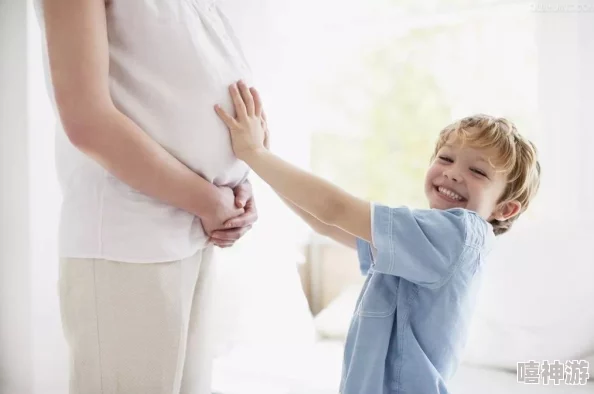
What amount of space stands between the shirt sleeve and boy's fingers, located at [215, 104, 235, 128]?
0.32m

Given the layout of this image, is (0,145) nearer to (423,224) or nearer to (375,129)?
(423,224)

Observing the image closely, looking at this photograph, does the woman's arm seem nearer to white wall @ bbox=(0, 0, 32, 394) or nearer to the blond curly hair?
the blond curly hair

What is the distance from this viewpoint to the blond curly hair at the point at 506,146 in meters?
1.13

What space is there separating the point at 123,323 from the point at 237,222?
248 mm

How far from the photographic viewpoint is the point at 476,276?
108 centimetres

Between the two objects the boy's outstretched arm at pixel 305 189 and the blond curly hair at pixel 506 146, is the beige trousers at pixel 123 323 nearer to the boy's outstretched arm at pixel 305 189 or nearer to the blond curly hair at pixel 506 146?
the boy's outstretched arm at pixel 305 189

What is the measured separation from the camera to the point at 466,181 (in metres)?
1.13

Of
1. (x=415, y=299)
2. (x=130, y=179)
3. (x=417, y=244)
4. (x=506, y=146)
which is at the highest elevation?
(x=506, y=146)

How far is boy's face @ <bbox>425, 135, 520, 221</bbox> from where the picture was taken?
1.13 m

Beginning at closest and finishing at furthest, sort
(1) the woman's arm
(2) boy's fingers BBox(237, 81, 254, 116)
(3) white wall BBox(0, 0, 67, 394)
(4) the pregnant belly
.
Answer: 1. (1) the woman's arm
2. (4) the pregnant belly
3. (2) boy's fingers BBox(237, 81, 254, 116)
4. (3) white wall BBox(0, 0, 67, 394)

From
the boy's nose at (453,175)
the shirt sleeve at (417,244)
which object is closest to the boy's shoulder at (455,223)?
the shirt sleeve at (417,244)

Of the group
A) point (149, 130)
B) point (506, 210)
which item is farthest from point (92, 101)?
point (506, 210)

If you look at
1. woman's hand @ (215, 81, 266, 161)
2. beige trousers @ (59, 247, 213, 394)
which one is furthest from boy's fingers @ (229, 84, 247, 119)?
beige trousers @ (59, 247, 213, 394)

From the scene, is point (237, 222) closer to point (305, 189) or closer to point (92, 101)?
point (305, 189)
